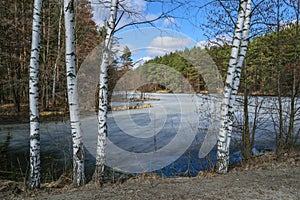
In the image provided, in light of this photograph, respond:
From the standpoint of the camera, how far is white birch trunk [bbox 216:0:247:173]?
9.95 ft

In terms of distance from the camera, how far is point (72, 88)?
275cm

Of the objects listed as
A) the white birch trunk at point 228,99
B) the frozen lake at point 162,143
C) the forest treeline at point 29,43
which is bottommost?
the frozen lake at point 162,143

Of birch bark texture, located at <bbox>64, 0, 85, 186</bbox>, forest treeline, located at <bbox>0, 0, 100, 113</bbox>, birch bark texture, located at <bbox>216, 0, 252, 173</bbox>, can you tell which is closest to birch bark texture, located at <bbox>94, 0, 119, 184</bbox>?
birch bark texture, located at <bbox>64, 0, 85, 186</bbox>

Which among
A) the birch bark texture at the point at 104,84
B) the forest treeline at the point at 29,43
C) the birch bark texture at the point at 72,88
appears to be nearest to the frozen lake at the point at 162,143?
the birch bark texture at the point at 72,88

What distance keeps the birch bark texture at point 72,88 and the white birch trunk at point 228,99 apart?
2.02m

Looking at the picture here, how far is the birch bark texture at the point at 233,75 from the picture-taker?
3045mm

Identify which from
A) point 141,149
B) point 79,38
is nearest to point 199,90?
point 141,149

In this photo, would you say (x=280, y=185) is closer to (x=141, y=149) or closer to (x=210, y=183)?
(x=210, y=183)

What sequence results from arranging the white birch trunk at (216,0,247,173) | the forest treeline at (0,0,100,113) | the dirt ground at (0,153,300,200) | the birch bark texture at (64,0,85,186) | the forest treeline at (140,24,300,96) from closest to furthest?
the dirt ground at (0,153,300,200) → the birch bark texture at (64,0,85,186) → the white birch trunk at (216,0,247,173) → the forest treeline at (140,24,300,96) → the forest treeline at (0,0,100,113)

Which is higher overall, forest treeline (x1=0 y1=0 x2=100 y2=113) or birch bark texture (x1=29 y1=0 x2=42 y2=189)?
forest treeline (x1=0 y1=0 x2=100 y2=113)

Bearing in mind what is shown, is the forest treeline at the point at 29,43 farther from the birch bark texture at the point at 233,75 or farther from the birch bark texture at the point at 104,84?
the birch bark texture at the point at 233,75

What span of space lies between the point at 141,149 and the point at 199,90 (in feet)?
7.32

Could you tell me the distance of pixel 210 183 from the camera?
2.86 metres

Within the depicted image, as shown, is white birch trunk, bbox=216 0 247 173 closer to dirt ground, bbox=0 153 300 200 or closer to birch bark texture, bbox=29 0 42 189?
dirt ground, bbox=0 153 300 200
